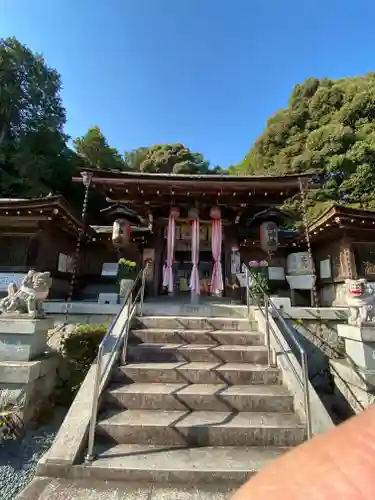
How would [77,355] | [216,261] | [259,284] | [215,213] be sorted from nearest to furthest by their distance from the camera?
[77,355] < [259,284] < [216,261] < [215,213]

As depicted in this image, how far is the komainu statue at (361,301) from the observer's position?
14.5 feet

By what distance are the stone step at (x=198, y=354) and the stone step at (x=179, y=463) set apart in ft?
4.76

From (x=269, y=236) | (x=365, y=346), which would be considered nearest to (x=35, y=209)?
(x=269, y=236)

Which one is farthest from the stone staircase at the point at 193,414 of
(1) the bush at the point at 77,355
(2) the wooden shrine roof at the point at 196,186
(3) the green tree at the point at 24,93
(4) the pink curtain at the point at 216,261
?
(3) the green tree at the point at 24,93

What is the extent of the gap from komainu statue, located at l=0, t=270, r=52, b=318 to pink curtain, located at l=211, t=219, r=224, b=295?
4.86 meters

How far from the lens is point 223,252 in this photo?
9109mm

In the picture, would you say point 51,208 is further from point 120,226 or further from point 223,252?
point 223,252

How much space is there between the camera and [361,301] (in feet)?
14.8

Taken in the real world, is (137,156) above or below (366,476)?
above

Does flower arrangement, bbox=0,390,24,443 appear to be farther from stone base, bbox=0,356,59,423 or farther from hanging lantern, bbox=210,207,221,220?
hanging lantern, bbox=210,207,221,220

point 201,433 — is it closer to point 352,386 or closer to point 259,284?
point 352,386

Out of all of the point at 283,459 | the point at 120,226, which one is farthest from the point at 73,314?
the point at 283,459

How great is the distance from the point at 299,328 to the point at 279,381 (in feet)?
7.68

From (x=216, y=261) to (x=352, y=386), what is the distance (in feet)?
15.0
